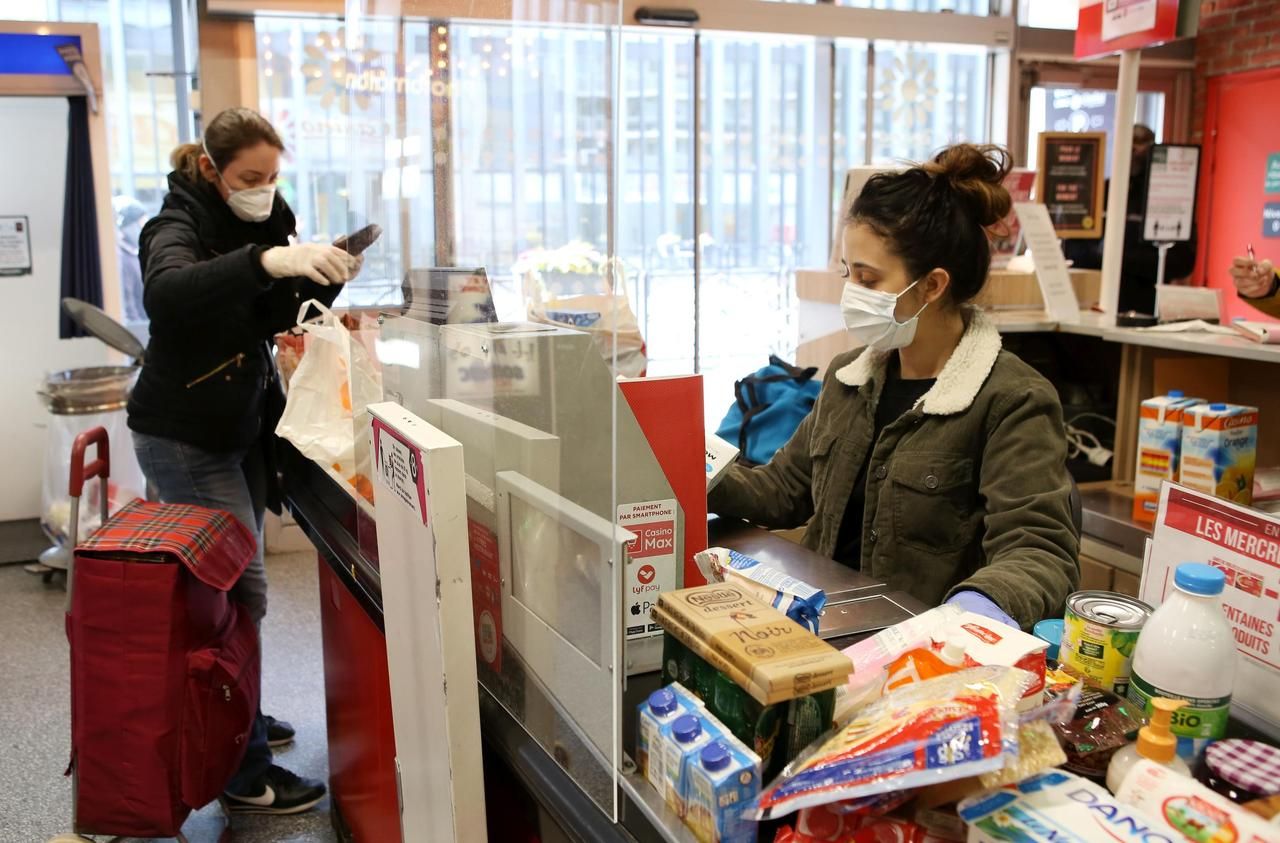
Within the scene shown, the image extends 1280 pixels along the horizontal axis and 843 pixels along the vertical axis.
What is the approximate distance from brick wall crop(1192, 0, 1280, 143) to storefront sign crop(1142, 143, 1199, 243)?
3.66 meters

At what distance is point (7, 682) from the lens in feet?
11.4

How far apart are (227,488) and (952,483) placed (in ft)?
6.11

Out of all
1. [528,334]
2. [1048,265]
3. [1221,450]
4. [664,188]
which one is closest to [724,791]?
[528,334]

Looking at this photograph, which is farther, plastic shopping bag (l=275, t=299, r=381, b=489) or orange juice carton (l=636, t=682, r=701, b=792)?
plastic shopping bag (l=275, t=299, r=381, b=489)

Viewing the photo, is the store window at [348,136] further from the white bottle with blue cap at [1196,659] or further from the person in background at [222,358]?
the white bottle with blue cap at [1196,659]

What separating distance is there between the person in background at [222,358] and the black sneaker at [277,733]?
28cm

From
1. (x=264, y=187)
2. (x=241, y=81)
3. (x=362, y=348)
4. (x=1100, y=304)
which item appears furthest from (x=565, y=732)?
(x=241, y=81)

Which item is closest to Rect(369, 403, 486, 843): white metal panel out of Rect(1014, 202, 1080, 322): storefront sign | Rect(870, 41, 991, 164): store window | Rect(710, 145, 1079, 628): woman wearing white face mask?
Rect(710, 145, 1079, 628): woman wearing white face mask

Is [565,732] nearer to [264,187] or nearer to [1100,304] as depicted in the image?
[264,187]

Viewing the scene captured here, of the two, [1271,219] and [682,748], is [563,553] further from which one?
[1271,219]

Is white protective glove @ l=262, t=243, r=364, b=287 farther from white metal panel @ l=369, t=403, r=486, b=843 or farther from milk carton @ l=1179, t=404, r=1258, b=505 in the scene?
milk carton @ l=1179, t=404, r=1258, b=505

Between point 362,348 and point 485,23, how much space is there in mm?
861

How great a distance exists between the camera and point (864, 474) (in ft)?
→ 6.39

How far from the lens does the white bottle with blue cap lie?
93 centimetres
